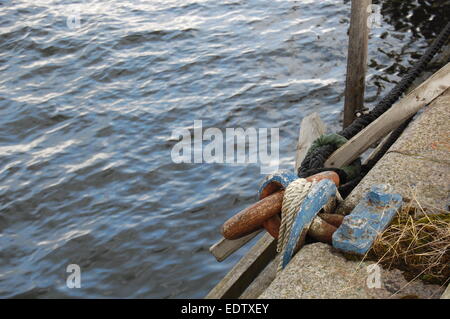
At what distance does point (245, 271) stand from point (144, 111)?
4.92 metres

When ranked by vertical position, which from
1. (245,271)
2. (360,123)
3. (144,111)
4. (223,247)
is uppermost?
(360,123)

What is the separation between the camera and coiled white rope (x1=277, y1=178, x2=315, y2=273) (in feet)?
9.34

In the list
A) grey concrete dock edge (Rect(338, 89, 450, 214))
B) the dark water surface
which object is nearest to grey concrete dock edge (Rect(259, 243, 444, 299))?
grey concrete dock edge (Rect(338, 89, 450, 214))

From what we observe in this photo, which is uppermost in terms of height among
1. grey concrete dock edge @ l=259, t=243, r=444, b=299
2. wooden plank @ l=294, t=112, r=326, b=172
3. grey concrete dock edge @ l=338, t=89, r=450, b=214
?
grey concrete dock edge @ l=338, t=89, r=450, b=214

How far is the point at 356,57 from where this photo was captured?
5.81 metres

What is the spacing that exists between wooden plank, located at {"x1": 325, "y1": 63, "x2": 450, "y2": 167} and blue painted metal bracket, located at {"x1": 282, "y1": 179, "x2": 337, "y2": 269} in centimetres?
127

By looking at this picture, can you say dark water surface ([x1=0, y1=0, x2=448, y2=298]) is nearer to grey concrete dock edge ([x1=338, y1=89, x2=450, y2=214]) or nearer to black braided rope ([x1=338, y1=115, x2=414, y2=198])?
black braided rope ([x1=338, y1=115, x2=414, y2=198])

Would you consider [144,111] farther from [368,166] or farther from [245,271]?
[368,166]

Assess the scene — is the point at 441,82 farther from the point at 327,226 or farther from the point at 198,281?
the point at 198,281

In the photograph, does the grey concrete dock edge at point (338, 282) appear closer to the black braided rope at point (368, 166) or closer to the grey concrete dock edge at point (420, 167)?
the grey concrete dock edge at point (420, 167)

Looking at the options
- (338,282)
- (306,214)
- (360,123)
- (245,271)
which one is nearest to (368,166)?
(360,123)

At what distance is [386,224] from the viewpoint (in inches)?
110

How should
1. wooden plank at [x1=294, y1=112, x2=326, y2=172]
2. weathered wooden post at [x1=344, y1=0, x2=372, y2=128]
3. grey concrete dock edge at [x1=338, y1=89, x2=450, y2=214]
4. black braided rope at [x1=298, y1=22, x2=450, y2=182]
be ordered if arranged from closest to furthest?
grey concrete dock edge at [x1=338, y1=89, x2=450, y2=214] → black braided rope at [x1=298, y1=22, x2=450, y2=182] → wooden plank at [x1=294, y1=112, x2=326, y2=172] → weathered wooden post at [x1=344, y1=0, x2=372, y2=128]

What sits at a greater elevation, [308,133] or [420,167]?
[420,167]
